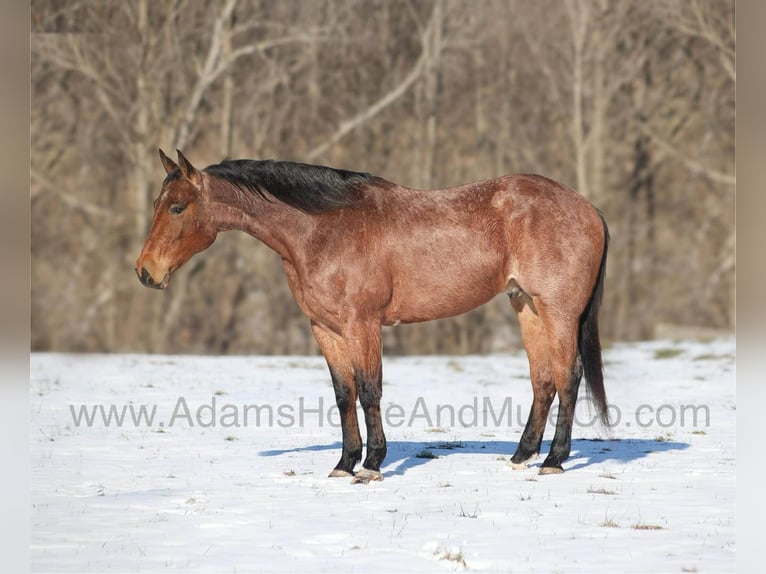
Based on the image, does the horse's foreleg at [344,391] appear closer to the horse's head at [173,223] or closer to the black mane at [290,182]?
the black mane at [290,182]

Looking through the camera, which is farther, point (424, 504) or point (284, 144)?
point (284, 144)

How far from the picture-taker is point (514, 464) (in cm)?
725

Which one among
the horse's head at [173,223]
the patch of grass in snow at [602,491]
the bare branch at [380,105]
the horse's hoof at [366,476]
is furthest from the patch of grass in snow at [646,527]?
the bare branch at [380,105]

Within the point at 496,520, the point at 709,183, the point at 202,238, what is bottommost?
the point at 496,520

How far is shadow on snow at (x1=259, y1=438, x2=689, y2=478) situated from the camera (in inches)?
298

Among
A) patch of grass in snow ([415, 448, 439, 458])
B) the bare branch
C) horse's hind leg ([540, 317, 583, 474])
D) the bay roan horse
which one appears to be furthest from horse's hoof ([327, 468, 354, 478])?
the bare branch

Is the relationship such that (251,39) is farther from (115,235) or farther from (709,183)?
(709,183)

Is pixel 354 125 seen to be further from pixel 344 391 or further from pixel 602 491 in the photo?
pixel 602 491

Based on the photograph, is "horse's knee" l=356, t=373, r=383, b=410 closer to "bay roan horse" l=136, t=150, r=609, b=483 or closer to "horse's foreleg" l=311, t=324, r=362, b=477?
"bay roan horse" l=136, t=150, r=609, b=483

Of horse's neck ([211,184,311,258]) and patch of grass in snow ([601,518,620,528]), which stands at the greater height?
horse's neck ([211,184,311,258])

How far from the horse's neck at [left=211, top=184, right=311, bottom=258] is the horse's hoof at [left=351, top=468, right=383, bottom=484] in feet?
5.61

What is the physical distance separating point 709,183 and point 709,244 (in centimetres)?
148
